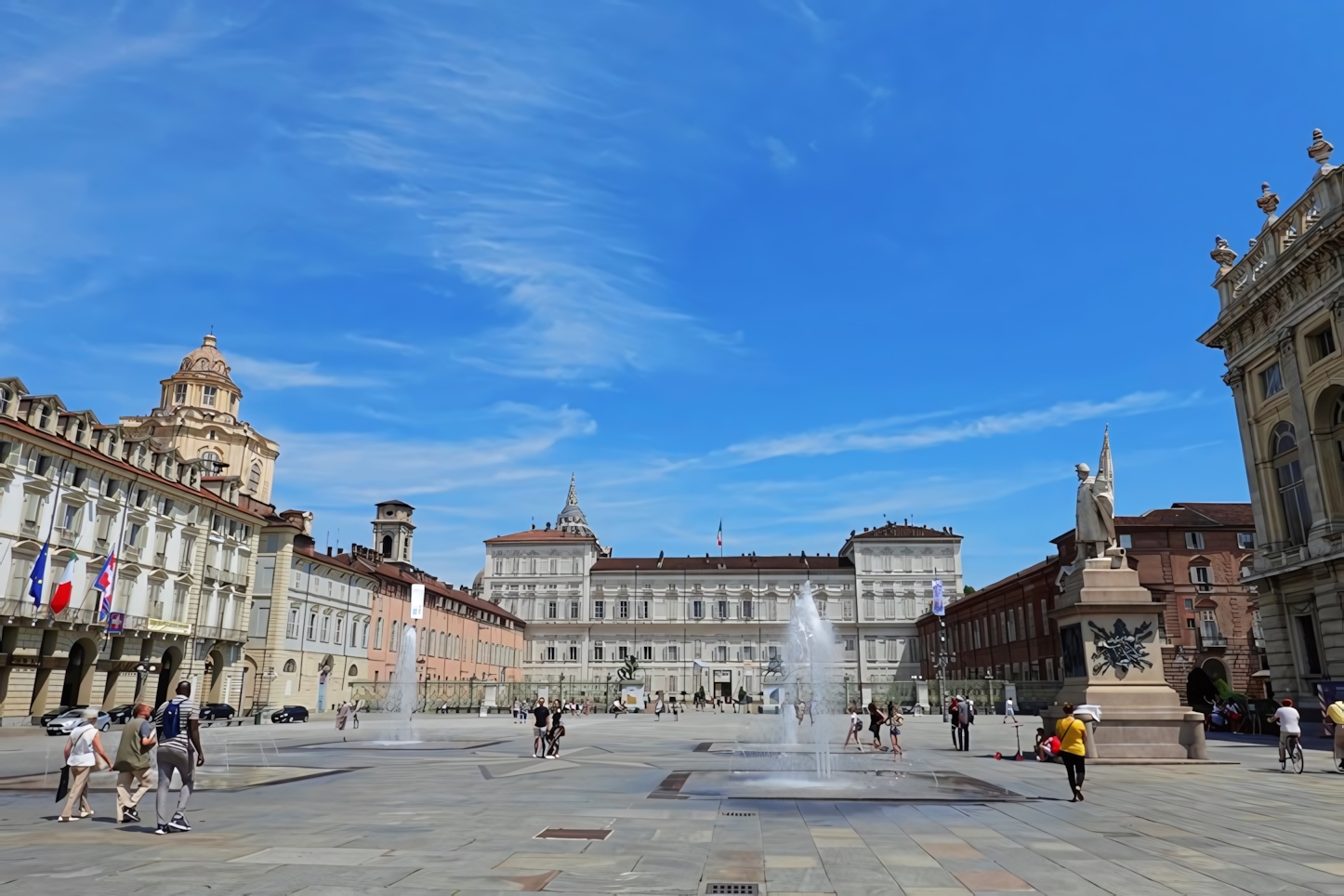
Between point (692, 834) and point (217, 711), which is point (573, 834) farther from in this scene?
point (217, 711)

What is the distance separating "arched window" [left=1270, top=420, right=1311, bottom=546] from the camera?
3703cm

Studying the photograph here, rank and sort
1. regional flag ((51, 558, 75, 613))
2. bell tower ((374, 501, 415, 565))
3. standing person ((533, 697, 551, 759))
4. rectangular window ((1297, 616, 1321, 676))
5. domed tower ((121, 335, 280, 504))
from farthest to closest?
bell tower ((374, 501, 415, 565))
domed tower ((121, 335, 280, 504))
regional flag ((51, 558, 75, 613))
rectangular window ((1297, 616, 1321, 676))
standing person ((533, 697, 551, 759))

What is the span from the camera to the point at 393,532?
3627 inches

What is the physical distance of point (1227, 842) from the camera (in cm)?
1045

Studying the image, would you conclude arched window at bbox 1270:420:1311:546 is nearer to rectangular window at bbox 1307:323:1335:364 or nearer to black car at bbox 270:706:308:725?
rectangular window at bbox 1307:323:1335:364

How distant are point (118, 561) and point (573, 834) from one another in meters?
45.5

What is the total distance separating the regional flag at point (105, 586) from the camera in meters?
42.7

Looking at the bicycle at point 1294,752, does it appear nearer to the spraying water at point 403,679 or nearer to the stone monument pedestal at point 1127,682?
the stone monument pedestal at point 1127,682

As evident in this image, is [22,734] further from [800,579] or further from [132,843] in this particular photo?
[800,579]

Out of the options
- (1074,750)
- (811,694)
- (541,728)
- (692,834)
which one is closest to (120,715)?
(541,728)

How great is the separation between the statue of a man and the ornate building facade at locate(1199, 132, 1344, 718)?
723 inches

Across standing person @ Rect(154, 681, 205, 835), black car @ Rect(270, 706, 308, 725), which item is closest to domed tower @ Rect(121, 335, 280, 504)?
black car @ Rect(270, 706, 308, 725)

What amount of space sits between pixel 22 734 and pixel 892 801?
38763mm

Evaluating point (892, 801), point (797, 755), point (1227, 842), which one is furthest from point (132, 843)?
point (797, 755)
